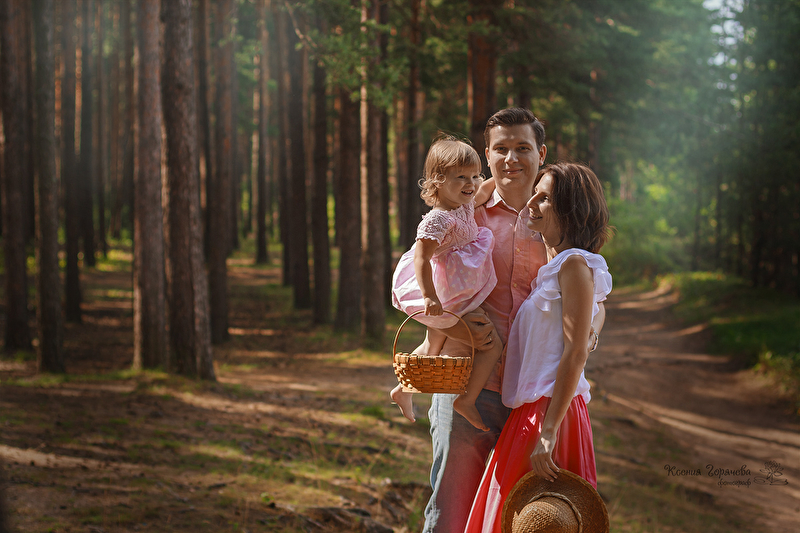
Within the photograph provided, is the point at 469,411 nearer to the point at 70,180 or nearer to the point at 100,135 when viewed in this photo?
the point at 70,180

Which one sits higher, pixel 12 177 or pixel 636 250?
pixel 12 177

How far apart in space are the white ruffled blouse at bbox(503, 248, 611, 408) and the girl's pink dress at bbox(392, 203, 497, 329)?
0.25m

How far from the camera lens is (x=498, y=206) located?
9.53 feet

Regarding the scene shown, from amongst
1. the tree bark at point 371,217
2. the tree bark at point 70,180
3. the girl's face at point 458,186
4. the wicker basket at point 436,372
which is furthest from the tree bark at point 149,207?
the wicker basket at point 436,372

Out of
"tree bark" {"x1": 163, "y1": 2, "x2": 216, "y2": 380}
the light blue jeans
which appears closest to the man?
the light blue jeans

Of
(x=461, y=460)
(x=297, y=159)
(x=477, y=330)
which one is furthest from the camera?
(x=297, y=159)

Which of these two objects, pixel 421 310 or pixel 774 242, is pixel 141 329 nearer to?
pixel 421 310

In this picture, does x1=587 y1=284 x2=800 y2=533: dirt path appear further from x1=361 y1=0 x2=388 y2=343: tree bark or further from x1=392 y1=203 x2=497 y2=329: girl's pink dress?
x1=392 y1=203 x2=497 y2=329: girl's pink dress

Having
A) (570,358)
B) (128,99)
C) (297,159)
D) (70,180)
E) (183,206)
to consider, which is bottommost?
(570,358)

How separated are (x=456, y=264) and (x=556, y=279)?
1.46 ft

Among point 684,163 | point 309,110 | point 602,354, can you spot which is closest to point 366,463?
point 602,354

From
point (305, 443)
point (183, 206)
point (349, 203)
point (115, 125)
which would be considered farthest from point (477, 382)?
point (115, 125)

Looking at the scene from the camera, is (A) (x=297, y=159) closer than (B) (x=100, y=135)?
Yes

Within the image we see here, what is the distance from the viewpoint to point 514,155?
2.72 meters
